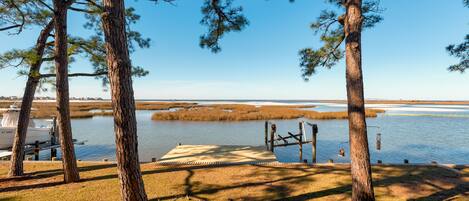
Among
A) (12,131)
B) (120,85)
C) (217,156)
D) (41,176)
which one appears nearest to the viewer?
(120,85)

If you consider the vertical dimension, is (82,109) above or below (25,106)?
below

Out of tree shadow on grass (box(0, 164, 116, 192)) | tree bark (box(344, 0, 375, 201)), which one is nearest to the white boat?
tree shadow on grass (box(0, 164, 116, 192))

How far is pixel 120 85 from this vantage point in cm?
443

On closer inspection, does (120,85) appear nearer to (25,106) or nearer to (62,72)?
(62,72)

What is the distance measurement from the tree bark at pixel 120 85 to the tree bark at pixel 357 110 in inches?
186

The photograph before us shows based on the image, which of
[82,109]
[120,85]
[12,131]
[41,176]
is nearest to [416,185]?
[120,85]

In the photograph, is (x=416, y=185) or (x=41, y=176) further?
(x=41, y=176)

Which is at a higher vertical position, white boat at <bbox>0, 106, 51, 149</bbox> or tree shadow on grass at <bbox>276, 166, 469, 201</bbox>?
white boat at <bbox>0, 106, 51, 149</bbox>

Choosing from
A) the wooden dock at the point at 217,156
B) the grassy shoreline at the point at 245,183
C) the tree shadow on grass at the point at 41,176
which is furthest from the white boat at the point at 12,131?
the wooden dock at the point at 217,156

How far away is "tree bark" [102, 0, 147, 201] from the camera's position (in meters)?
4.41

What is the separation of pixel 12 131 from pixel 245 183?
16753 millimetres

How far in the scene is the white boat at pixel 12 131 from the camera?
15.3m

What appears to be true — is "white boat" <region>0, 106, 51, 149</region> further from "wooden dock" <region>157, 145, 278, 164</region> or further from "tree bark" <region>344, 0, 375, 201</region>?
"tree bark" <region>344, 0, 375, 201</region>

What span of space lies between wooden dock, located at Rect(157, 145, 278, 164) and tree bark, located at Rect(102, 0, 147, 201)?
20.2 ft
